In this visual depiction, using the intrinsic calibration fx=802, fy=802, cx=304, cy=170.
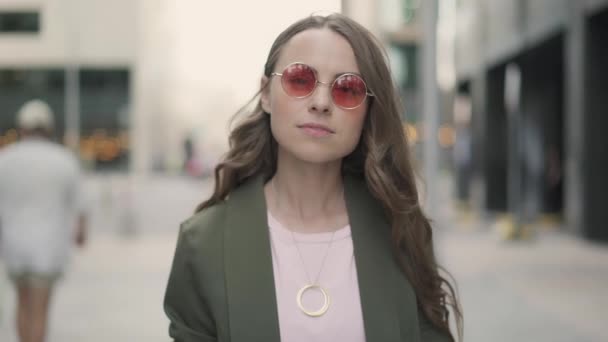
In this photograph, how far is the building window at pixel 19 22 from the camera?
6.87 metres

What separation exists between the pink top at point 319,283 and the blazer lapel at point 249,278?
0.05 meters

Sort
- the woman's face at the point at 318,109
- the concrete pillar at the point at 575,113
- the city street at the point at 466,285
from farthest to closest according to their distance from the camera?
the concrete pillar at the point at 575,113, the city street at the point at 466,285, the woman's face at the point at 318,109

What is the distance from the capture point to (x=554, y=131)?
71.7ft

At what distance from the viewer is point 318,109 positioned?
1917mm

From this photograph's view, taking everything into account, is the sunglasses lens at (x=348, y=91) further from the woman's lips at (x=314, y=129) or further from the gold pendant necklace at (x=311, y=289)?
the gold pendant necklace at (x=311, y=289)

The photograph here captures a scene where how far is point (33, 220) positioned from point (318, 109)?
392 cm

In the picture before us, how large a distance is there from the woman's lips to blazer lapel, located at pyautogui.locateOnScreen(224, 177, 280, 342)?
23cm

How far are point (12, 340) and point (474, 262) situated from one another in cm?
719

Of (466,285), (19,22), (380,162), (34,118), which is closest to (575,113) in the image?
(466,285)

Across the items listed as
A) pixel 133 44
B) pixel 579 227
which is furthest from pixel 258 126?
pixel 579 227

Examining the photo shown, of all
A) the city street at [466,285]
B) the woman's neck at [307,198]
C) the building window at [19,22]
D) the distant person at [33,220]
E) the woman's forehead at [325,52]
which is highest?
the building window at [19,22]

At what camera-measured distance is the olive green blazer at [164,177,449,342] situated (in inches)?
72.4

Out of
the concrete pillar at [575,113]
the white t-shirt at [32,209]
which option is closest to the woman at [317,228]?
the white t-shirt at [32,209]

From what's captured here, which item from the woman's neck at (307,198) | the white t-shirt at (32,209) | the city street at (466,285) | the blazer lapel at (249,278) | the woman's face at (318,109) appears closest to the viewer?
the blazer lapel at (249,278)
